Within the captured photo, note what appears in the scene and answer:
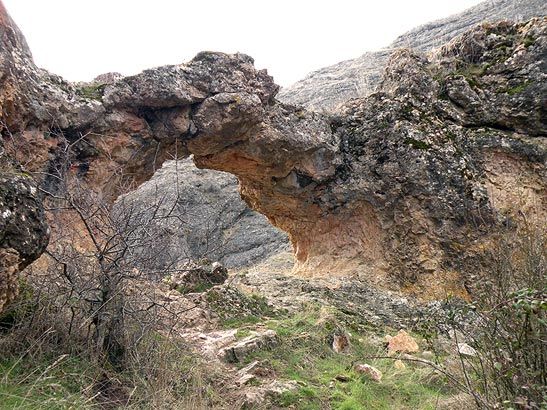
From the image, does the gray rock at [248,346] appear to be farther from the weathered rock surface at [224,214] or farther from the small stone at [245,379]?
the weathered rock surface at [224,214]

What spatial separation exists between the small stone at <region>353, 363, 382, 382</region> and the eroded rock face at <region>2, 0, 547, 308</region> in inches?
130

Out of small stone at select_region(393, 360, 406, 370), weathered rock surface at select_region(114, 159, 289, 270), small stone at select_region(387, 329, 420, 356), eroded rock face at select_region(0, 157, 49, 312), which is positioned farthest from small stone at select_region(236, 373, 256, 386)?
weathered rock surface at select_region(114, 159, 289, 270)

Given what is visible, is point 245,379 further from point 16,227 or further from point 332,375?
point 16,227

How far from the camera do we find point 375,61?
29438 millimetres

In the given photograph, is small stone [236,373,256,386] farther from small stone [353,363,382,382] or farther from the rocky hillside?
the rocky hillside

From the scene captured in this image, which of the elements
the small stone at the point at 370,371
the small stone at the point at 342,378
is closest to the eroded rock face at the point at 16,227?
the small stone at the point at 342,378

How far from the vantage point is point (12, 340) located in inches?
159

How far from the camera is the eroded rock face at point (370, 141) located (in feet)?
27.3

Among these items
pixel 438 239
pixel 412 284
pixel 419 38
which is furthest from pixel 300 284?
pixel 419 38

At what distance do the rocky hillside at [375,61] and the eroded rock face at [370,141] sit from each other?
12972 mm

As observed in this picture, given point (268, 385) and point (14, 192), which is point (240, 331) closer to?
point (268, 385)

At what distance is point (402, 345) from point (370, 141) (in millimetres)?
4212

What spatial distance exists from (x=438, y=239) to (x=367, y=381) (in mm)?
4204

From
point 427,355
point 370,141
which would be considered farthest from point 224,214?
point 427,355
